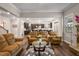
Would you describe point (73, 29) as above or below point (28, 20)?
below

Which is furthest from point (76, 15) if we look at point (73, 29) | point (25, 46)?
point (25, 46)

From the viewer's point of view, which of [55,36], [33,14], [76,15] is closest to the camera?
[76,15]

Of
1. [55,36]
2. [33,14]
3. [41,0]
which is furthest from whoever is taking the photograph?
[55,36]

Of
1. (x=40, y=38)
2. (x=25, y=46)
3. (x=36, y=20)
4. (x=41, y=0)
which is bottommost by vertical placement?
(x=25, y=46)

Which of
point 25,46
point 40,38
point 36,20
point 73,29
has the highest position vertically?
point 36,20

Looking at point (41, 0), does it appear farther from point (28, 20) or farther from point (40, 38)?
point (40, 38)

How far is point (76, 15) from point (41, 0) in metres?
1.09

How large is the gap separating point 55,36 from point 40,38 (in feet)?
1.42

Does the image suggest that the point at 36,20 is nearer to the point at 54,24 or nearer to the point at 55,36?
the point at 54,24

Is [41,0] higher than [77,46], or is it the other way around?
[41,0]

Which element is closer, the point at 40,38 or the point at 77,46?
the point at 77,46

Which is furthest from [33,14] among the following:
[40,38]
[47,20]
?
[40,38]

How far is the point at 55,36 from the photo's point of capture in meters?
3.32

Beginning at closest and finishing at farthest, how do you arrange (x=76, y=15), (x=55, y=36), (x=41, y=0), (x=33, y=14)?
1. (x=41, y=0)
2. (x=76, y=15)
3. (x=33, y=14)
4. (x=55, y=36)
